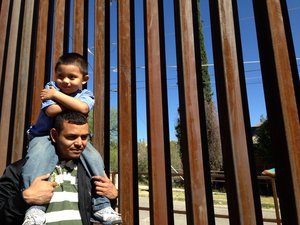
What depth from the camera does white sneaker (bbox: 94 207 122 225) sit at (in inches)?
53.2

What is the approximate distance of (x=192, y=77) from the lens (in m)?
1.56

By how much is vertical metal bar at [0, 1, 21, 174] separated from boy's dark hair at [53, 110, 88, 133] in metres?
0.73

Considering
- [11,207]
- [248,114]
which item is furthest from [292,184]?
[11,207]

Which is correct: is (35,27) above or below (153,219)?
above

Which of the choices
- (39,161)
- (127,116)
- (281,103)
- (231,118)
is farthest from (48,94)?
(281,103)

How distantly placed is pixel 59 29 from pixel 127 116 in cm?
87

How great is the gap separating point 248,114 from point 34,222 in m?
1.12

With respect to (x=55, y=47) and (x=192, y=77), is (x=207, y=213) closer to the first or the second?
(x=192, y=77)

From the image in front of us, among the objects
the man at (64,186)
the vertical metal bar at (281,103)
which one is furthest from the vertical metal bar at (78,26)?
the vertical metal bar at (281,103)

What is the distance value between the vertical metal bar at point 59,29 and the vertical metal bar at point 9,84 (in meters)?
0.39

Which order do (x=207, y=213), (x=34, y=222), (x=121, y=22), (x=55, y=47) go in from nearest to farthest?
(x=34, y=222), (x=207, y=213), (x=121, y=22), (x=55, y=47)

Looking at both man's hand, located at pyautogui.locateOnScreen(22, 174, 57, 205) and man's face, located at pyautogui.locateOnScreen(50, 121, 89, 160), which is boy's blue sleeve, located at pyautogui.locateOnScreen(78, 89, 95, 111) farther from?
man's hand, located at pyautogui.locateOnScreen(22, 174, 57, 205)

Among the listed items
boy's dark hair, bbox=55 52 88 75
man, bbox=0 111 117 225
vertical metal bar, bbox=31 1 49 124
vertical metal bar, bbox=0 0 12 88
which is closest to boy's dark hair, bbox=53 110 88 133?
man, bbox=0 111 117 225

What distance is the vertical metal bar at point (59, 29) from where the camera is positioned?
6.42ft
